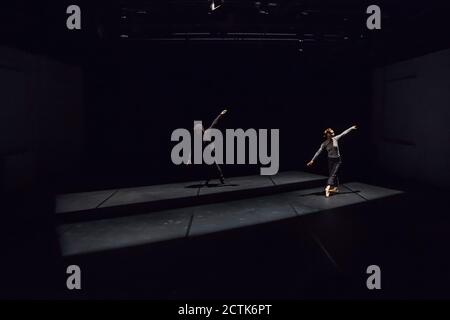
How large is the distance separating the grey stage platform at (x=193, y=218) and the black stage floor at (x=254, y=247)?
0.02 metres

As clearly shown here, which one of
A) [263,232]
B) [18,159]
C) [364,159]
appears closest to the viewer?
[263,232]

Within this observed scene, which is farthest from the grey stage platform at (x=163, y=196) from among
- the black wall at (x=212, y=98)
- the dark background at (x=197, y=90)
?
the black wall at (x=212, y=98)

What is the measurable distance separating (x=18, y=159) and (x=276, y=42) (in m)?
8.13

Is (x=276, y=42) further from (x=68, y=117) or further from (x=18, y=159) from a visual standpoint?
(x=18, y=159)

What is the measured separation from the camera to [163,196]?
7.76 metres

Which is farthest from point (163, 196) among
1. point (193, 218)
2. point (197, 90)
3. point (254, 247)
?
point (197, 90)

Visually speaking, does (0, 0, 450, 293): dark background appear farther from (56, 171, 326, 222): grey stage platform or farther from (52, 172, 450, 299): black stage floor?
(52, 172, 450, 299): black stage floor

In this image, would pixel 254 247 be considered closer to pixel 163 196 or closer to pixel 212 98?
pixel 163 196

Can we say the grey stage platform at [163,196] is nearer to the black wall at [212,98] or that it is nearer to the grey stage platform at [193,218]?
the grey stage platform at [193,218]

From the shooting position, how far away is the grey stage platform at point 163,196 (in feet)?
22.1

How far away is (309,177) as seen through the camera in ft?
34.6

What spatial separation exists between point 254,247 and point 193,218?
6.17 feet

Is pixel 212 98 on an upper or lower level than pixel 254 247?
upper

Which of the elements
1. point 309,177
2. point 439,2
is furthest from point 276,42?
point 439,2
